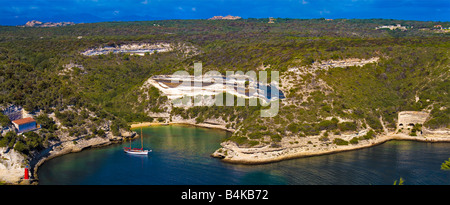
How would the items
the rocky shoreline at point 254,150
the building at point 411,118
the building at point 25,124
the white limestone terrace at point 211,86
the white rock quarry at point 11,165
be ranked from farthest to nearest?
the white limestone terrace at point 211,86 → the building at point 411,118 → the building at point 25,124 → the rocky shoreline at point 254,150 → the white rock quarry at point 11,165

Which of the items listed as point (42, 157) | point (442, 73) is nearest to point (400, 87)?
→ point (442, 73)

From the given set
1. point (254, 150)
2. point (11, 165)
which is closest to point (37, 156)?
point (11, 165)

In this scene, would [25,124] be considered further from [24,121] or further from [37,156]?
[37,156]

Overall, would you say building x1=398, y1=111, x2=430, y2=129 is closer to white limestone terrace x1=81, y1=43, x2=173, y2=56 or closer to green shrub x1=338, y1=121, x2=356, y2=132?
green shrub x1=338, y1=121, x2=356, y2=132

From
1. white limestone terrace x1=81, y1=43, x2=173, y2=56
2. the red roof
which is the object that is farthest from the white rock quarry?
white limestone terrace x1=81, y1=43, x2=173, y2=56

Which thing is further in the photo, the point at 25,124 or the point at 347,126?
the point at 347,126

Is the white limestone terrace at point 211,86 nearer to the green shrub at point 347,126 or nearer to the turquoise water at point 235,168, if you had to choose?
the green shrub at point 347,126

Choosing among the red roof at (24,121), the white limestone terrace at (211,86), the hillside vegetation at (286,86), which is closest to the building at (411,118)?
the hillside vegetation at (286,86)
